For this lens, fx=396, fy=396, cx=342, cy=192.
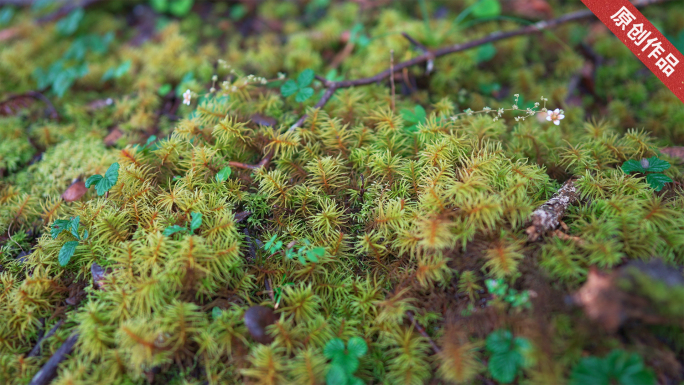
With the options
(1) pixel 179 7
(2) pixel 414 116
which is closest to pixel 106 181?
(2) pixel 414 116

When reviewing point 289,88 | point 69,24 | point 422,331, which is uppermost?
point 69,24

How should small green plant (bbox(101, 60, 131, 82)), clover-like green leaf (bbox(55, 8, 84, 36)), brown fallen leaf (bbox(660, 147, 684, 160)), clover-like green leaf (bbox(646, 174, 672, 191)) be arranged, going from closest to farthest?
clover-like green leaf (bbox(646, 174, 672, 191))
brown fallen leaf (bbox(660, 147, 684, 160))
small green plant (bbox(101, 60, 131, 82))
clover-like green leaf (bbox(55, 8, 84, 36))

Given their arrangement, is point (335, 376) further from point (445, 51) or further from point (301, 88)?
point (445, 51)

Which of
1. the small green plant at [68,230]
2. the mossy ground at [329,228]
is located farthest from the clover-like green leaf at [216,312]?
the small green plant at [68,230]

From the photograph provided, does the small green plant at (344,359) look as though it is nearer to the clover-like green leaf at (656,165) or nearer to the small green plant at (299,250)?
the small green plant at (299,250)

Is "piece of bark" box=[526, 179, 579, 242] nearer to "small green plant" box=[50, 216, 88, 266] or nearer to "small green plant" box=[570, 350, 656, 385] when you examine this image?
"small green plant" box=[570, 350, 656, 385]

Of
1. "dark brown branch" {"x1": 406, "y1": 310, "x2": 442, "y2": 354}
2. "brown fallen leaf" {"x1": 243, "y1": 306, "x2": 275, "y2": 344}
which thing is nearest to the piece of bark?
"dark brown branch" {"x1": 406, "y1": 310, "x2": 442, "y2": 354}
